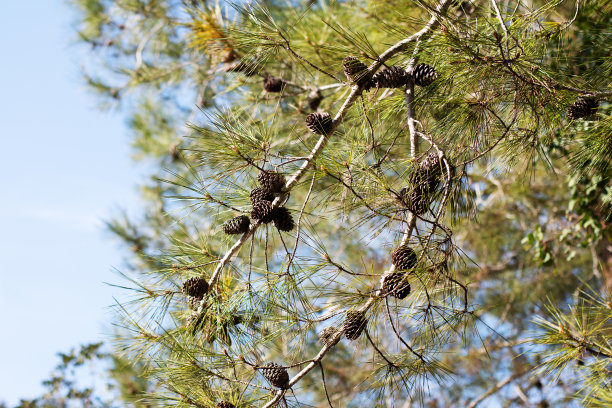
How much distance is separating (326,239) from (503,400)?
1.52m

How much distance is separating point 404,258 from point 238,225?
405 millimetres

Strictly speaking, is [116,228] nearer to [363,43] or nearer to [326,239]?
[326,239]

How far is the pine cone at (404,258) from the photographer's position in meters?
1.16

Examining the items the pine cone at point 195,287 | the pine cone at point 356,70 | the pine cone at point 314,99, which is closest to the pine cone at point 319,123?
the pine cone at point 356,70

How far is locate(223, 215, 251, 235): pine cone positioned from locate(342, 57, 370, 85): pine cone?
0.43 meters

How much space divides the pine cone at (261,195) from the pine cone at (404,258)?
0.31 meters

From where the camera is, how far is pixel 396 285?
115cm

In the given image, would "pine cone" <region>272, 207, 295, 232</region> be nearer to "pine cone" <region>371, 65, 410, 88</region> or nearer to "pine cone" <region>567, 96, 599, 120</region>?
"pine cone" <region>371, 65, 410, 88</region>

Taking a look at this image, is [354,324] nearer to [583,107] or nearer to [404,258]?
[404,258]

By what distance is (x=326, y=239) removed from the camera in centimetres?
363

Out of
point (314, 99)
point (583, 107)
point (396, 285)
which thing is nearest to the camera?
point (396, 285)

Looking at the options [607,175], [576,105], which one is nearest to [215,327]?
[576,105]

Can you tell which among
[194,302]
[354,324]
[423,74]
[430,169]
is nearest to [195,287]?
A: [194,302]

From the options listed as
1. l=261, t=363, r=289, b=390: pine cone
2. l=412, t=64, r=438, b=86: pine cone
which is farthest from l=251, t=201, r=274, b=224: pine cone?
l=412, t=64, r=438, b=86: pine cone
